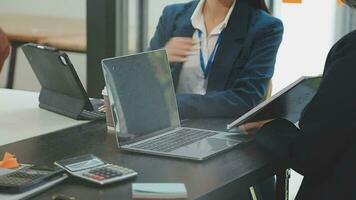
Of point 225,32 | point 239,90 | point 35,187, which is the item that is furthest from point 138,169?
point 225,32

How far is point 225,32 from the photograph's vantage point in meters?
2.44

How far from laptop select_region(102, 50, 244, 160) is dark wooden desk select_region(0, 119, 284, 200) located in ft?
0.14

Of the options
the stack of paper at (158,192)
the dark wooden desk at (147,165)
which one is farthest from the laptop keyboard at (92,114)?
the stack of paper at (158,192)

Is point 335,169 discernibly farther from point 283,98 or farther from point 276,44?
point 276,44

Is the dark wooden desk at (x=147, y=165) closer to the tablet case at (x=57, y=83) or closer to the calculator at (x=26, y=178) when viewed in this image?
the calculator at (x=26, y=178)

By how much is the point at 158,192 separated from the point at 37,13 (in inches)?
130

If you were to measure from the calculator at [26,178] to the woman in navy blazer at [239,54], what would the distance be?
2.74 feet

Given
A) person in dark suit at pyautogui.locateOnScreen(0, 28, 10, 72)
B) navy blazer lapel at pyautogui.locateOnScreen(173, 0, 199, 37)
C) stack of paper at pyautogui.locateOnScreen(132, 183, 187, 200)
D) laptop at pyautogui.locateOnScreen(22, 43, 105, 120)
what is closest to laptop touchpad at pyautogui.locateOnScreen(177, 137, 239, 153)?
stack of paper at pyautogui.locateOnScreen(132, 183, 187, 200)

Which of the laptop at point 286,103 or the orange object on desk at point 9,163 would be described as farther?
→ the laptop at point 286,103

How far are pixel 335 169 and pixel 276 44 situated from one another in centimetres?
87

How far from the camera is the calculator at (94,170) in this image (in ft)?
4.82

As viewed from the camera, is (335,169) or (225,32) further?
(225,32)

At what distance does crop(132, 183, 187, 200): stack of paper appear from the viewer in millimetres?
1345

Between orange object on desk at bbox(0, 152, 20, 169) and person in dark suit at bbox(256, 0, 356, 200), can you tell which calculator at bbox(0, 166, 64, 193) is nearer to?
orange object on desk at bbox(0, 152, 20, 169)
